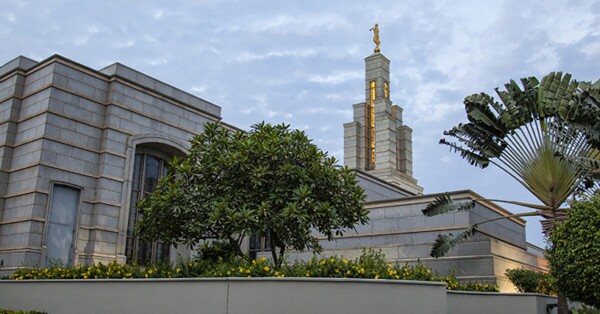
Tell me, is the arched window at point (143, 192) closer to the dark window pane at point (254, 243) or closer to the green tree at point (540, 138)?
the dark window pane at point (254, 243)

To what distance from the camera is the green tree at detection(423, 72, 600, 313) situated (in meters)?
16.5

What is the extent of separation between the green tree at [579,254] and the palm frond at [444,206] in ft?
9.07

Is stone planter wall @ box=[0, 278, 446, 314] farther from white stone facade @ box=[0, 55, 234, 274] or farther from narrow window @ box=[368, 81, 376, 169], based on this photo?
narrow window @ box=[368, 81, 376, 169]

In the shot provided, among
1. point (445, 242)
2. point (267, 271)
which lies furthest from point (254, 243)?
point (267, 271)

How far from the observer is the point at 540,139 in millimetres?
17203

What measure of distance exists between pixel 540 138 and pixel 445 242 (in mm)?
4751

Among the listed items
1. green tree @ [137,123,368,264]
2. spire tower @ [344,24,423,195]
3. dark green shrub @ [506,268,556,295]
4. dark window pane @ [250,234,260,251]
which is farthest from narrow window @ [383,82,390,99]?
green tree @ [137,123,368,264]

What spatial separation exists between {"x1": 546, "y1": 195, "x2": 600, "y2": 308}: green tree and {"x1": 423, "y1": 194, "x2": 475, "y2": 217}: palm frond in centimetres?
277

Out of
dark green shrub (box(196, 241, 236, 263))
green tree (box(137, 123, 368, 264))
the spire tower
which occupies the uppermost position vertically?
the spire tower

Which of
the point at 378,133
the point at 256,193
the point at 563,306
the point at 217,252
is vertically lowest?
the point at 563,306

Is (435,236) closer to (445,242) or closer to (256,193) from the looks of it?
(445,242)

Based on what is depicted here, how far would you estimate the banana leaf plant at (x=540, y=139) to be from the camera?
16.5 meters

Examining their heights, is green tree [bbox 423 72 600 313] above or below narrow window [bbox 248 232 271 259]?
above

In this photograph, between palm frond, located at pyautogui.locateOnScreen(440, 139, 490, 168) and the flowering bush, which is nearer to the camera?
the flowering bush
